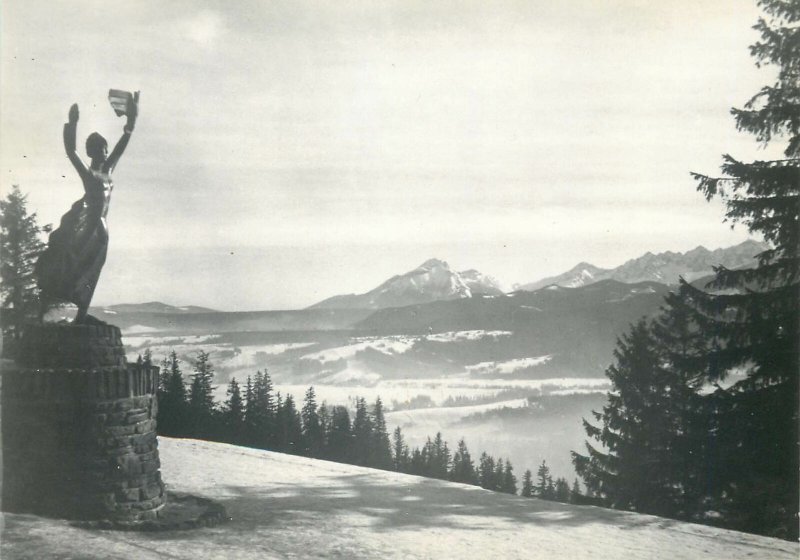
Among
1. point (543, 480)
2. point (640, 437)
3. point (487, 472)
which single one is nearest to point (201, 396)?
point (487, 472)

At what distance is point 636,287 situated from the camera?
69.2 ft

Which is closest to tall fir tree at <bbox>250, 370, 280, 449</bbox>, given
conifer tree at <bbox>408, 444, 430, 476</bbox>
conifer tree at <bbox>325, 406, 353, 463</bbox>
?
conifer tree at <bbox>325, 406, 353, 463</bbox>

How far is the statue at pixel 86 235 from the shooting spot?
7086mm

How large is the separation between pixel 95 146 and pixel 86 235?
1001 millimetres

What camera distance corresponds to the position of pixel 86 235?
707 centimetres

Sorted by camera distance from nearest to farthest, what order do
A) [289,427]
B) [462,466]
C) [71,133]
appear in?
[71,133]
[289,427]
[462,466]

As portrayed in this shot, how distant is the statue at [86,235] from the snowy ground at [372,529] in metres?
2.40

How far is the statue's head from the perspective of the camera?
716cm

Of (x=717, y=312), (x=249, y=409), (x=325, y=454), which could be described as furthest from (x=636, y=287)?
(x=249, y=409)

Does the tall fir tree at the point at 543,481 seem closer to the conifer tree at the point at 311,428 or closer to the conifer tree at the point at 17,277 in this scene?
the conifer tree at the point at 311,428

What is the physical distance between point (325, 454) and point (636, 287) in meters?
11.6

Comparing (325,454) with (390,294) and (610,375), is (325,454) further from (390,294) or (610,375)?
(610,375)

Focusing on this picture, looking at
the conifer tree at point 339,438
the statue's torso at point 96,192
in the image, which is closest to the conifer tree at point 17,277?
the conifer tree at point 339,438

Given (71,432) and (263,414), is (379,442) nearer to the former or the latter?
(263,414)
